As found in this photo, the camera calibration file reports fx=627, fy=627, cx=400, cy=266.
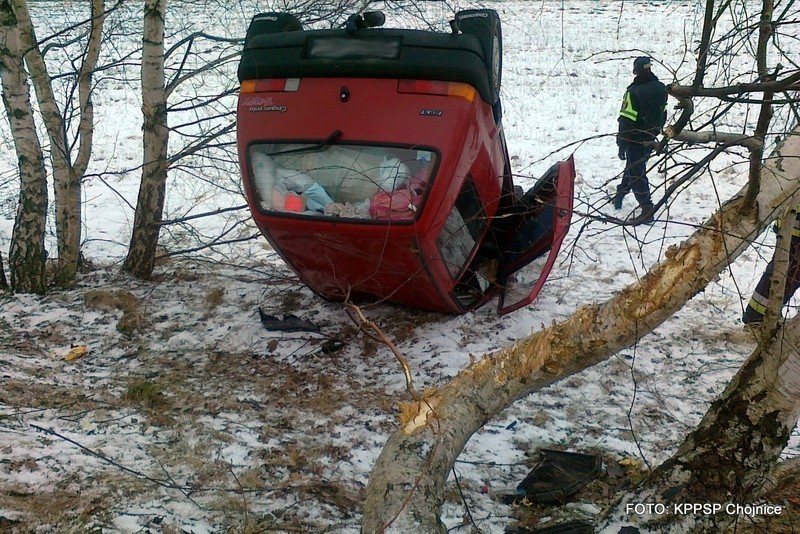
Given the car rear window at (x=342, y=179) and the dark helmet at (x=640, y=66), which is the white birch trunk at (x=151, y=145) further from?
the dark helmet at (x=640, y=66)

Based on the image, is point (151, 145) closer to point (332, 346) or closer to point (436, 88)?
point (332, 346)

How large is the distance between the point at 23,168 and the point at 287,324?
2716 millimetres

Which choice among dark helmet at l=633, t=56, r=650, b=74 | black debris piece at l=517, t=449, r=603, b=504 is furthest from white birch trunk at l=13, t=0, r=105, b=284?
dark helmet at l=633, t=56, r=650, b=74

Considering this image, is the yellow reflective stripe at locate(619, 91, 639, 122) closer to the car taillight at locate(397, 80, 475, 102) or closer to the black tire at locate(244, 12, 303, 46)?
the car taillight at locate(397, 80, 475, 102)

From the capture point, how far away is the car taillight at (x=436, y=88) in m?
3.78

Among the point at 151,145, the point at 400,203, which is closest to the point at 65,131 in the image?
the point at 151,145

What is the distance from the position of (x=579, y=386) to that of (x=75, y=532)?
2973mm

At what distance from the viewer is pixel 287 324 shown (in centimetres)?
497

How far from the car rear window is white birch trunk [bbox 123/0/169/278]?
2042mm

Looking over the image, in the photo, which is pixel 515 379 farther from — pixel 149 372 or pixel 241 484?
pixel 149 372

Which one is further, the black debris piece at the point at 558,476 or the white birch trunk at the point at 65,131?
the white birch trunk at the point at 65,131

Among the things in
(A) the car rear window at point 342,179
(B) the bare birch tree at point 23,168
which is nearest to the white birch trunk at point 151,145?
(B) the bare birch tree at point 23,168

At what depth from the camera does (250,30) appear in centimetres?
457

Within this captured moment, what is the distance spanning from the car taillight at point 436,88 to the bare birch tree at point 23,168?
11.2 feet
